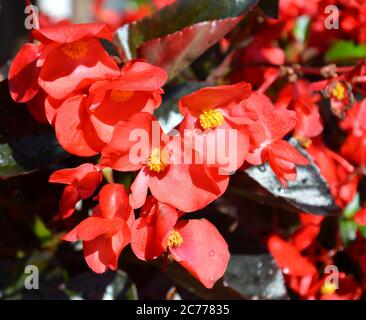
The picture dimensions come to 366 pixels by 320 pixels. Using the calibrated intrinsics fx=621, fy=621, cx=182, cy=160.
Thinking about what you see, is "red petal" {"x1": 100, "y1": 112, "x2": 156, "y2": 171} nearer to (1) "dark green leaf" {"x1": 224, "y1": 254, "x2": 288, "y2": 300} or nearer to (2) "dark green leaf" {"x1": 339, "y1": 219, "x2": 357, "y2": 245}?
(1) "dark green leaf" {"x1": 224, "y1": 254, "x2": 288, "y2": 300}

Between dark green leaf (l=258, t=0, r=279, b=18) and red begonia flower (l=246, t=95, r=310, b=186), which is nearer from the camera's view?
red begonia flower (l=246, t=95, r=310, b=186)

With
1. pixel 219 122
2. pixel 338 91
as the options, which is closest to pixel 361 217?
pixel 338 91

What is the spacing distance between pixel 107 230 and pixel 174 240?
0.22 ft

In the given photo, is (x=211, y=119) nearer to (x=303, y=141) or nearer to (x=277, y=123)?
(x=277, y=123)

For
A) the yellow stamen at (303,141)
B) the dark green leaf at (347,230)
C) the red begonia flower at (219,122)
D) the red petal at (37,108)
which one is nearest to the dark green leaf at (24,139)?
the red petal at (37,108)

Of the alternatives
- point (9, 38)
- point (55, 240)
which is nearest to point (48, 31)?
point (55, 240)

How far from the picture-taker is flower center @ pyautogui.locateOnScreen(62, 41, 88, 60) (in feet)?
1.89

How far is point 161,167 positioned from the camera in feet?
1.83

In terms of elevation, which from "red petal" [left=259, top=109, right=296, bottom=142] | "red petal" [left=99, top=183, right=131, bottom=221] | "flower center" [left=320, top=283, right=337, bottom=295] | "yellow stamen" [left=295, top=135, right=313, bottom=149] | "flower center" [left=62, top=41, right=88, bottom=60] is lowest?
"flower center" [left=320, top=283, right=337, bottom=295]

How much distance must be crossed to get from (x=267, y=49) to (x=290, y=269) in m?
0.30

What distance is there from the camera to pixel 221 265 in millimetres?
570

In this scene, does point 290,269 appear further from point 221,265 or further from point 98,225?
point 98,225

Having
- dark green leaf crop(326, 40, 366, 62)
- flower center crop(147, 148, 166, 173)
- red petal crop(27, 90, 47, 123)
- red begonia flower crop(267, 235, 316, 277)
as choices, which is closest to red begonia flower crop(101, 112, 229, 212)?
flower center crop(147, 148, 166, 173)

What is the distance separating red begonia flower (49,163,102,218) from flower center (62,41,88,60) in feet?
0.34
